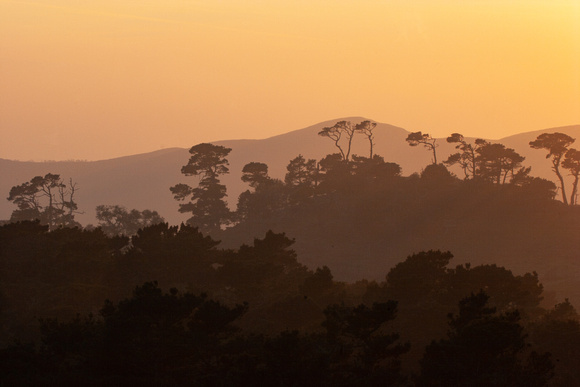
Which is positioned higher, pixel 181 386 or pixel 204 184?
pixel 204 184

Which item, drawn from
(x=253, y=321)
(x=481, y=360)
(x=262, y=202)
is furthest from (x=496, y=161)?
(x=481, y=360)

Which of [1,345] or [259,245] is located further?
[259,245]

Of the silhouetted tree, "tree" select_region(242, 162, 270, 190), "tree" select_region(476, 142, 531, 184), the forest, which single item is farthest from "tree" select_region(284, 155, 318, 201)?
the silhouetted tree

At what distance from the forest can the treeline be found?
4.2 inches

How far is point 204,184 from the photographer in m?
150

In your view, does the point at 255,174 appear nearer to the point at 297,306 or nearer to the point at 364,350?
the point at 297,306

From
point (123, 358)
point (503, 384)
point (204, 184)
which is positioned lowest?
point (503, 384)

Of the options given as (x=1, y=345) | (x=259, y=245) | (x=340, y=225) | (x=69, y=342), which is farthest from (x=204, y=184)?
(x=69, y=342)

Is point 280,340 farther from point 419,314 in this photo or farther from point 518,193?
point 518,193

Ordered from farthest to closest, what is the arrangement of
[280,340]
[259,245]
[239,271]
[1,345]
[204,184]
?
[204,184] < [259,245] < [239,271] < [1,345] < [280,340]

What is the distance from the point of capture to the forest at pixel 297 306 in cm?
5000

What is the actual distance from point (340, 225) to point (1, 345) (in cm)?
8067

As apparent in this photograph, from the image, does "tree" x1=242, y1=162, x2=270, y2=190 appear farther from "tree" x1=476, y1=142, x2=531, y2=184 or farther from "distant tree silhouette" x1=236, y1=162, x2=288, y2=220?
"tree" x1=476, y1=142, x2=531, y2=184

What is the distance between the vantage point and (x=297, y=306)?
6475 centimetres
